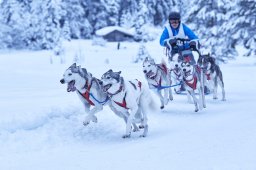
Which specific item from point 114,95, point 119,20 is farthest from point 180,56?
point 119,20

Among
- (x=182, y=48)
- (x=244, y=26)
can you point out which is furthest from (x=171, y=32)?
(x=244, y=26)

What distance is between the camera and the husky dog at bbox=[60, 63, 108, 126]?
6539 millimetres

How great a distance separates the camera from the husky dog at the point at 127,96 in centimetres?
636

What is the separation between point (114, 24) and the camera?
58.5 meters

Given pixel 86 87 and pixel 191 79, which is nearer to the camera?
pixel 86 87

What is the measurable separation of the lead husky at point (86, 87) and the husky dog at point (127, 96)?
0.25 metres

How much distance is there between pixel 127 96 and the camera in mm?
6441

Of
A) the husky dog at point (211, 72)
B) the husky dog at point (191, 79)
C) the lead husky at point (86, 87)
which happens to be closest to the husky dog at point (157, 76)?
the husky dog at point (191, 79)

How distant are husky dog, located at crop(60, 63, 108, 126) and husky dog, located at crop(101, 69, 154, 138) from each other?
258mm

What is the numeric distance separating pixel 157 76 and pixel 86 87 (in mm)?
2624

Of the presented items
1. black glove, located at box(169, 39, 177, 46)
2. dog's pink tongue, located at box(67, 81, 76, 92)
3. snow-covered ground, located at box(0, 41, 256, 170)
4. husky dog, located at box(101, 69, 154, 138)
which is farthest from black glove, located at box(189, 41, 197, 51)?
dog's pink tongue, located at box(67, 81, 76, 92)

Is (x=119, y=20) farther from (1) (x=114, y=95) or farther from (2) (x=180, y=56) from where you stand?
(1) (x=114, y=95)

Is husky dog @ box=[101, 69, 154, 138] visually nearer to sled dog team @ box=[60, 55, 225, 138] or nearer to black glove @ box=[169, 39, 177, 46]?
sled dog team @ box=[60, 55, 225, 138]

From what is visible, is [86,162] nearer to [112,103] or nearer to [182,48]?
[112,103]
